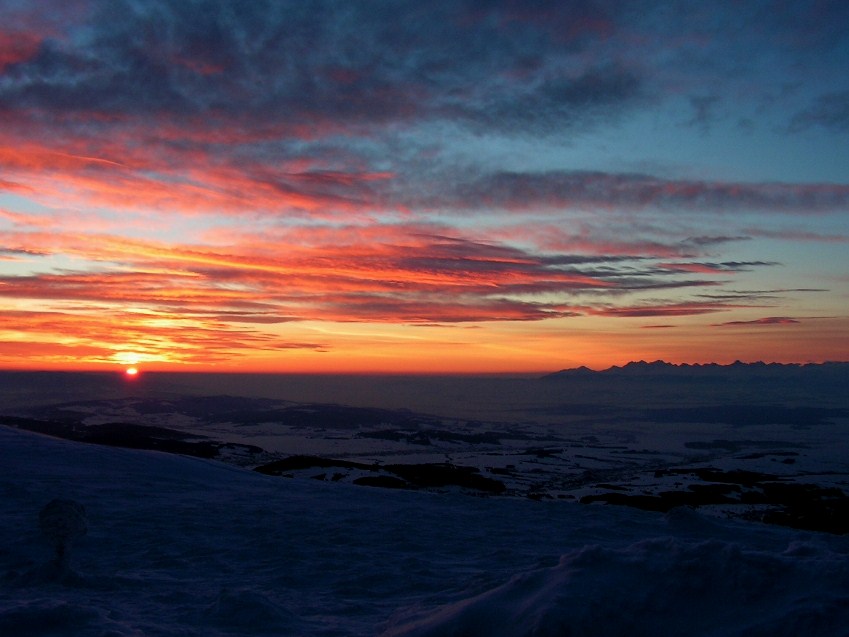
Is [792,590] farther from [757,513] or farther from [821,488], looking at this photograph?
[821,488]

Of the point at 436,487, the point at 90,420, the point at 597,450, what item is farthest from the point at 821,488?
the point at 90,420

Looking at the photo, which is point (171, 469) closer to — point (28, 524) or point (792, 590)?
point (28, 524)

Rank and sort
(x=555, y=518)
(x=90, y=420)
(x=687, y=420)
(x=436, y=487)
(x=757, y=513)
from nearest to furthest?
(x=555, y=518), (x=757, y=513), (x=436, y=487), (x=90, y=420), (x=687, y=420)

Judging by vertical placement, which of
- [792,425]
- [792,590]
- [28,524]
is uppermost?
[792,590]

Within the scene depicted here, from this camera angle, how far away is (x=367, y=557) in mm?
10625

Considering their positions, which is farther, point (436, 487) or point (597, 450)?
point (597, 450)

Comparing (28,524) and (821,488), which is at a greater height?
(28,524)

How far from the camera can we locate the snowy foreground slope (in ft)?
20.5

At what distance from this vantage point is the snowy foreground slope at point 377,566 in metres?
6.23

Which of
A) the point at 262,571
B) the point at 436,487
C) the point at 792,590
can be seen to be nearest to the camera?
the point at 792,590

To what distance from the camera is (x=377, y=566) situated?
10102mm

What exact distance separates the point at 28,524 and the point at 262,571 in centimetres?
468

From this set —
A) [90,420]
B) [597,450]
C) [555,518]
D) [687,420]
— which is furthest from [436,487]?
[687,420]

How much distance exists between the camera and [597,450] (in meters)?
63.9
